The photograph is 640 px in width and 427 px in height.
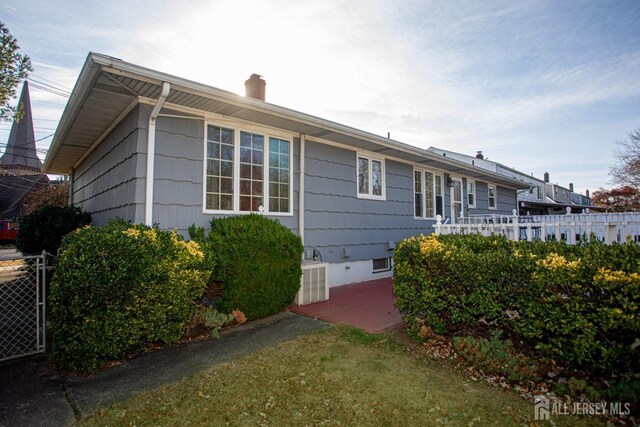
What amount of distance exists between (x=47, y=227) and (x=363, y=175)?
753 cm

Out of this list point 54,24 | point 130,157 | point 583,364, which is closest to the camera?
point 583,364

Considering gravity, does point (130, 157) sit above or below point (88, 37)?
below

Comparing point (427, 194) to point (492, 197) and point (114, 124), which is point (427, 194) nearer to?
point (492, 197)

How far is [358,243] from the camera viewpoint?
26.5 ft

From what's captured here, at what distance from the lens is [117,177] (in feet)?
19.4

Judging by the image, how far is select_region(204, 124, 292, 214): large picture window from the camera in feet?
18.4

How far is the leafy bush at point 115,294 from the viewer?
3.28 m

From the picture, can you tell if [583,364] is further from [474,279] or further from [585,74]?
[585,74]

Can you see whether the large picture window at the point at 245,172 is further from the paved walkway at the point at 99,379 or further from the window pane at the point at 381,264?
the window pane at the point at 381,264

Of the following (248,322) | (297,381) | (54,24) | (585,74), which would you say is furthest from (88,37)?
(585,74)

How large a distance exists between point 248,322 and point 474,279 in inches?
125

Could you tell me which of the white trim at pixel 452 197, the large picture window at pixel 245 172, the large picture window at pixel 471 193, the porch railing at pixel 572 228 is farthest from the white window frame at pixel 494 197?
the large picture window at pixel 245 172

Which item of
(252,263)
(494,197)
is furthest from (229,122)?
(494,197)

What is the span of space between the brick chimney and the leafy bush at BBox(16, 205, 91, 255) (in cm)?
519
